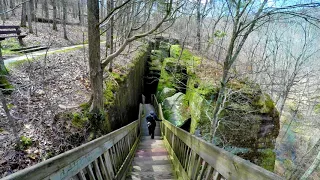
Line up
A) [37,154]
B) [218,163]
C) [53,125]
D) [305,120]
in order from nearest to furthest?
[218,163], [37,154], [53,125], [305,120]

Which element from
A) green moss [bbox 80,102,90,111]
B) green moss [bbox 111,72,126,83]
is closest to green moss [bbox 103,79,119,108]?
green moss [bbox 111,72,126,83]

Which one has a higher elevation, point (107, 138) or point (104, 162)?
point (107, 138)

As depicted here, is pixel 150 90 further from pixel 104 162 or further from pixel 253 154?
pixel 104 162

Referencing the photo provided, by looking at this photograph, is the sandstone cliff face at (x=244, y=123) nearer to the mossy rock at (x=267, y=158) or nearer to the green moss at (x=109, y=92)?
the mossy rock at (x=267, y=158)

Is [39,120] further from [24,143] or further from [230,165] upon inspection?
[230,165]

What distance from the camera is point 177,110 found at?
14.0 m

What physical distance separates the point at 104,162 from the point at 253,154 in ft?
35.1

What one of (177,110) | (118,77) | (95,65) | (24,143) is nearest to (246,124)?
(177,110)

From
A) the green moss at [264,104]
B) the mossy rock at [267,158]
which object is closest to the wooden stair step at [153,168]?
the green moss at [264,104]

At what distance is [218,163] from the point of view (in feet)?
6.96

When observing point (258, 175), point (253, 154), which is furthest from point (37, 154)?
point (253, 154)

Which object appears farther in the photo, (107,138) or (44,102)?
(44,102)

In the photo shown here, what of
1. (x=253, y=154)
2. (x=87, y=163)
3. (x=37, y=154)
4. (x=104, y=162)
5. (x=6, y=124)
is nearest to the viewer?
(x=87, y=163)

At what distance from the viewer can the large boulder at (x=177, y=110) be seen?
13.2 m
